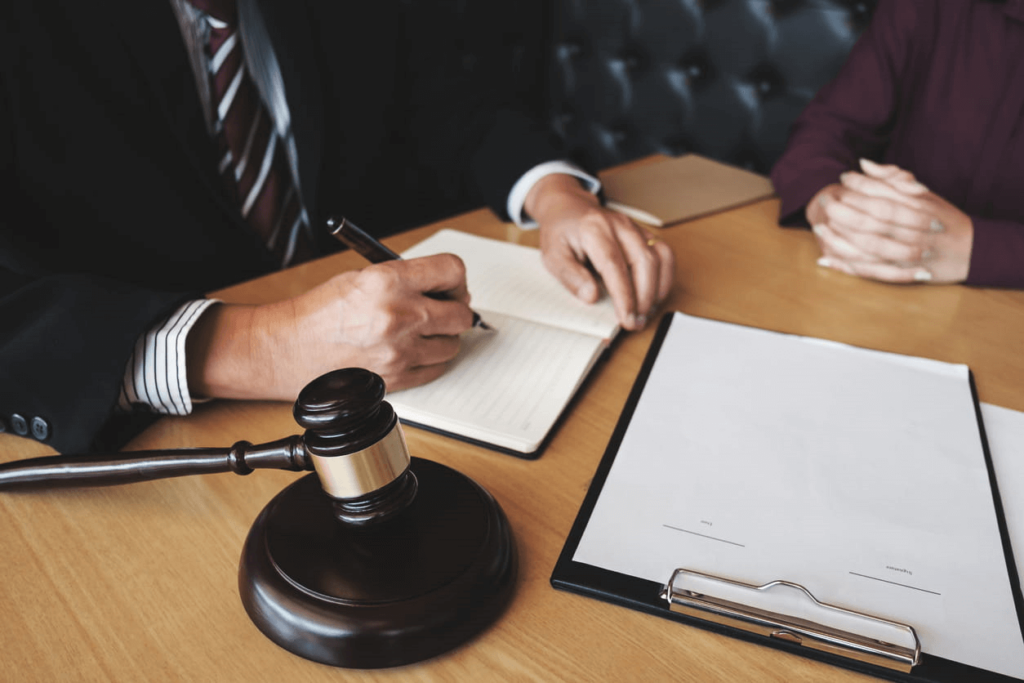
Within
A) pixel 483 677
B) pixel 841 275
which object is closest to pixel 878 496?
pixel 483 677

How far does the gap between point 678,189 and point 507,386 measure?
0.70m

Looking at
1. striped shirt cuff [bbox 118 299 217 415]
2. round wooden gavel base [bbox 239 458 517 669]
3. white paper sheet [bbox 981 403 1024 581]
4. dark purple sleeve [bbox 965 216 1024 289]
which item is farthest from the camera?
dark purple sleeve [bbox 965 216 1024 289]

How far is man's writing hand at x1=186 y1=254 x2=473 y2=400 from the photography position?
624mm

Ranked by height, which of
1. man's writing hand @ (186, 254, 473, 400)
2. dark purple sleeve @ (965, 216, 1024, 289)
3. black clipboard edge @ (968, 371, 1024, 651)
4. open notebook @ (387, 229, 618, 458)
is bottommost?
dark purple sleeve @ (965, 216, 1024, 289)

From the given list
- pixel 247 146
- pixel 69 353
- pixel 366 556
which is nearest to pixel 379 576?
pixel 366 556

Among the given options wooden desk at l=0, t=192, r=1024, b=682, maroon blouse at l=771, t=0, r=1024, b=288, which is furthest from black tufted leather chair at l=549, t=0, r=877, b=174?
wooden desk at l=0, t=192, r=1024, b=682

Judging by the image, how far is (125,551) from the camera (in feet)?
1.64

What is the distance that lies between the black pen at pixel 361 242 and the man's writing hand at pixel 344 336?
0.10 feet

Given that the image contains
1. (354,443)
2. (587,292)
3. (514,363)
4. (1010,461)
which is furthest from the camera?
(587,292)

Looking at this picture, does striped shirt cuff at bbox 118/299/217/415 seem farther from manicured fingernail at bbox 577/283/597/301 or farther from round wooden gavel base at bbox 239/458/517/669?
manicured fingernail at bbox 577/283/597/301

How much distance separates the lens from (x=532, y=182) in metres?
1.08

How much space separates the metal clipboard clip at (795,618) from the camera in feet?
1.35

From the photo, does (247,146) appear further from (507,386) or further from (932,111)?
(932,111)

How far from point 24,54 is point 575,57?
61.9 inches
